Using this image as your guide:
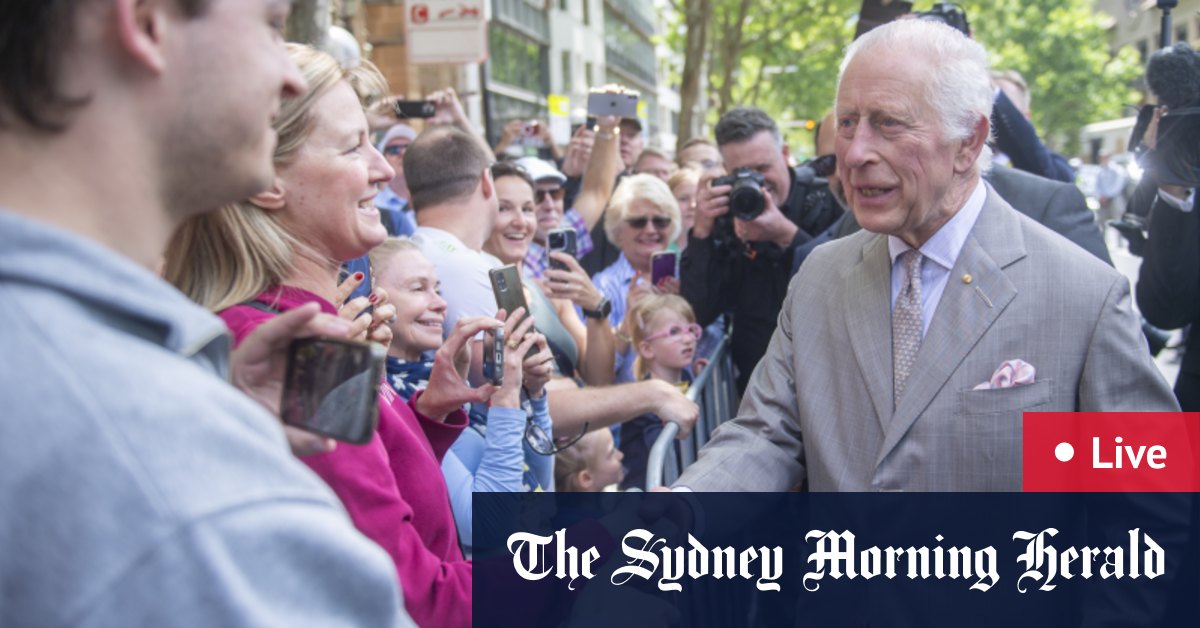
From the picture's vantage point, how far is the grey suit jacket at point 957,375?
103 inches

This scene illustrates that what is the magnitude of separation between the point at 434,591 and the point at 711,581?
144cm

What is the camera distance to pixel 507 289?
3.40 metres

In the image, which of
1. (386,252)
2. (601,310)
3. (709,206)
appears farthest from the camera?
(709,206)

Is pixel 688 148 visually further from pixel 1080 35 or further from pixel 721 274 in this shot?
pixel 1080 35

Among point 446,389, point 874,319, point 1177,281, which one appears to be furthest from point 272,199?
point 1177,281

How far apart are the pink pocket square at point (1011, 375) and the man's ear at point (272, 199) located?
1607 millimetres

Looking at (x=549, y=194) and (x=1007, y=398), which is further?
(x=549, y=194)

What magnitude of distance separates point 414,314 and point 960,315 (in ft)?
5.19

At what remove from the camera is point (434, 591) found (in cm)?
208

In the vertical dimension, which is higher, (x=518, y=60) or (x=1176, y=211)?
(x=518, y=60)

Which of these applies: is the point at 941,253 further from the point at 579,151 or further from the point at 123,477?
the point at 579,151

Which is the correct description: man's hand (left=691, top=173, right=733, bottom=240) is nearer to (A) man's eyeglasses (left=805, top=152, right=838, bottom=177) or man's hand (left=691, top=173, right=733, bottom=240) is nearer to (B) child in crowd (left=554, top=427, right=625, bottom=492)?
(A) man's eyeglasses (left=805, top=152, right=838, bottom=177)

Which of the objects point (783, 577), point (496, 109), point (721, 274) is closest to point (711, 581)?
point (783, 577)

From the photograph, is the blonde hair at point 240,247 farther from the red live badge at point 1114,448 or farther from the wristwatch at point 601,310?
the wristwatch at point 601,310
